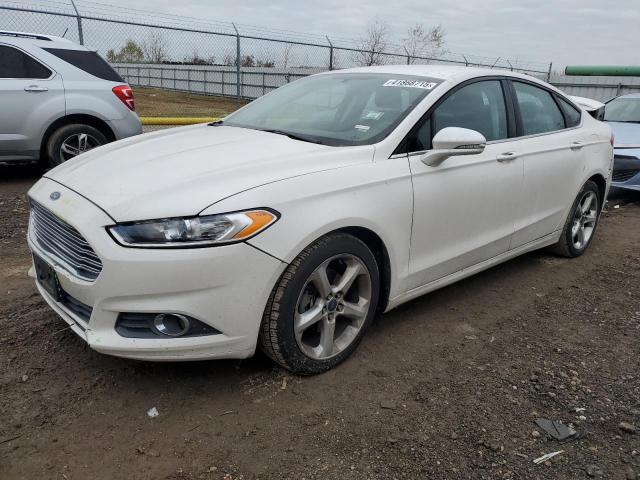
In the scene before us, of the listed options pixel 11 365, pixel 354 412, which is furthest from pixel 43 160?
pixel 354 412

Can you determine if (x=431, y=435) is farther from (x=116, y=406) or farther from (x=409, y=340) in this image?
(x=116, y=406)

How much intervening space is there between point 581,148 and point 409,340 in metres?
2.45

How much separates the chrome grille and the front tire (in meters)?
0.81

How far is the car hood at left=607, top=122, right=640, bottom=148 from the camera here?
7459 mm

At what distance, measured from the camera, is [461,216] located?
342 cm

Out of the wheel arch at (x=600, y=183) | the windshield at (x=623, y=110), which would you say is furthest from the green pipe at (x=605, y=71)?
the wheel arch at (x=600, y=183)

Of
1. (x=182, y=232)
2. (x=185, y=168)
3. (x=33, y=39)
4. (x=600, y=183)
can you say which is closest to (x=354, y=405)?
(x=182, y=232)

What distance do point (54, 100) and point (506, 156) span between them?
5193mm

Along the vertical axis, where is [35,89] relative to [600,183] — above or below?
above

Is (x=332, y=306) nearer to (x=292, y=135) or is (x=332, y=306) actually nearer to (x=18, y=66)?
(x=292, y=135)

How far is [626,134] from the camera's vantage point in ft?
25.9

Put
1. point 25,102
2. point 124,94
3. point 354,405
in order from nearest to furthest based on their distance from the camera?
point 354,405
point 25,102
point 124,94

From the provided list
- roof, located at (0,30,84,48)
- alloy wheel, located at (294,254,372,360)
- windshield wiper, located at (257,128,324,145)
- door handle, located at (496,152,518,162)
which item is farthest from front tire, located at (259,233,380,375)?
roof, located at (0,30,84,48)

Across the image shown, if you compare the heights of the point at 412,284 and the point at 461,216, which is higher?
the point at 461,216
